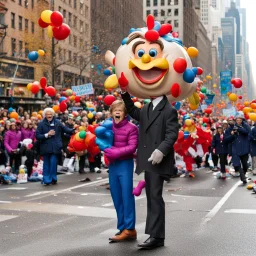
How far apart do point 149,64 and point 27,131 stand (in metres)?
10.4

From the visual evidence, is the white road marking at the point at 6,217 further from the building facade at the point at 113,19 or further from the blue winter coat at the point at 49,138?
the building facade at the point at 113,19

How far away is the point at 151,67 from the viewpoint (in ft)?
27.5

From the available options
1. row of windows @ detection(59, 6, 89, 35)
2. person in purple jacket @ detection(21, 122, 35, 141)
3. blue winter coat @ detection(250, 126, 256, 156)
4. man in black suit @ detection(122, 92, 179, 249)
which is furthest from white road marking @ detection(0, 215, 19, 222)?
row of windows @ detection(59, 6, 89, 35)

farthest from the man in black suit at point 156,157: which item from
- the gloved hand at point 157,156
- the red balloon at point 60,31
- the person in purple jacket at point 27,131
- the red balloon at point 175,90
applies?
the person in purple jacket at point 27,131

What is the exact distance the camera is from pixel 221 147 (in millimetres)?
18703

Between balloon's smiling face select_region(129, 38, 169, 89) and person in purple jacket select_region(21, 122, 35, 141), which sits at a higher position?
balloon's smiling face select_region(129, 38, 169, 89)

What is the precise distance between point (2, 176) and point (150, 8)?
13173cm

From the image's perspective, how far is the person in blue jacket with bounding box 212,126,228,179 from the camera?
18031mm

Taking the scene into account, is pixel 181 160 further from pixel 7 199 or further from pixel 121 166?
pixel 121 166

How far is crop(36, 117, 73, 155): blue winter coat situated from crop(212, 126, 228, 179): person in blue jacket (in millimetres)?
4869

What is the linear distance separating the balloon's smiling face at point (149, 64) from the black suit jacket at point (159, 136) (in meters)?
0.85

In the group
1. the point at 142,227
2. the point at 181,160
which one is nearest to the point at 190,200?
the point at 142,227

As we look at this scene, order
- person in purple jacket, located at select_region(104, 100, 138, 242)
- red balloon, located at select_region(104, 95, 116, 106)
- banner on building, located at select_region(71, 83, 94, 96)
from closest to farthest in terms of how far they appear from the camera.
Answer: person in purple jacket, located at select_region(104, 100, 138, 242) < red balloon, located at select_region(104, 95, 116, 106) < banner on building, located at select_region(71, 83, 94, 96)

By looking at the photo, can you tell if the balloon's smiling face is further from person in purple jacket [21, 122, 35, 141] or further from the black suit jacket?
person in purple jacket [21, 122, 35, 141]
